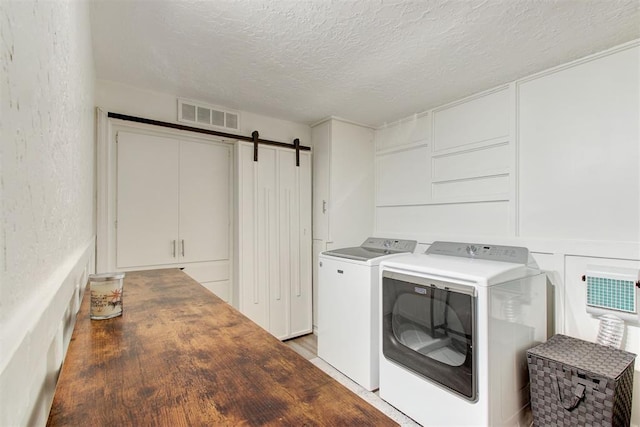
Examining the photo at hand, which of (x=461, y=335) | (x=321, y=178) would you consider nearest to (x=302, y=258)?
(x=321, y=178)

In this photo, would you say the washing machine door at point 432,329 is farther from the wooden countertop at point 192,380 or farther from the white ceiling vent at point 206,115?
the white ceiling vent at point 206,115

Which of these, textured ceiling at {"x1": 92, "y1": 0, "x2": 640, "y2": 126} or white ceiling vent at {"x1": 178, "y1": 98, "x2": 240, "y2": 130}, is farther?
white ceiling vent at {"x1": 178, "y1": 98, "x2": 240, "y2": 130}

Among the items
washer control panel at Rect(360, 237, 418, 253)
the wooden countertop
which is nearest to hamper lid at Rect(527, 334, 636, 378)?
washer control panel at Rect(360, 237, 418, 253)

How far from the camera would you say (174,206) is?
266 cm

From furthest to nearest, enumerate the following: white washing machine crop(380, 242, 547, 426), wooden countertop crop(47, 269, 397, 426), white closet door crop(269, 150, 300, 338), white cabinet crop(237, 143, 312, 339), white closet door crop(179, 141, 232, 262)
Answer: white closet door crop(269, 150, 300, 338), white cabinet crop(237, 143, 312, 339), white closet door crop(179, 141, 232, 262), white washing machine crop(380, 242, 547, 426), wooden countertop crop(47, 269, 397, 426)

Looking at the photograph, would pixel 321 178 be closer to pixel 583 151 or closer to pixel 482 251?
pixel 482 251

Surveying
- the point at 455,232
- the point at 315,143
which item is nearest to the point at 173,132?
the point at 315,143

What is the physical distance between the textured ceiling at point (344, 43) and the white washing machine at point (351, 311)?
1398 millimetres

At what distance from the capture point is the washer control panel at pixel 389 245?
109 inches

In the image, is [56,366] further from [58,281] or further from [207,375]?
[207,375]

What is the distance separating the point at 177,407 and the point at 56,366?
0.40 m

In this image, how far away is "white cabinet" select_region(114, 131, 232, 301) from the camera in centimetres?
245

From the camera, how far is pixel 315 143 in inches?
131

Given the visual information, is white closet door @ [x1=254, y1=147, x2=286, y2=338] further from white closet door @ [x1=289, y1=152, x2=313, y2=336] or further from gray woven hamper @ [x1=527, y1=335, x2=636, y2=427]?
gray woven hamper @ [x1=527, y1=335, x2=636, y2=427]
